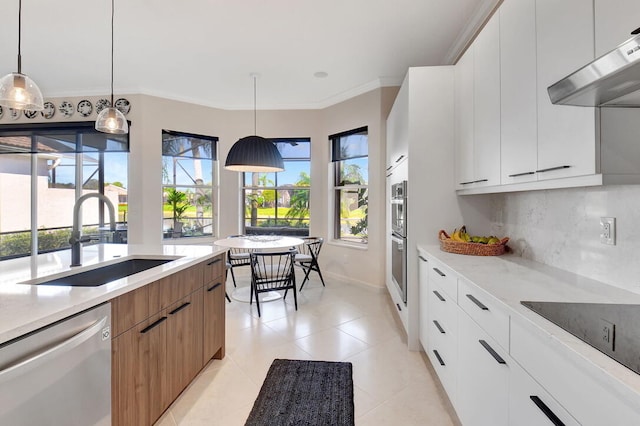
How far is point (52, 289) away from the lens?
123 cm

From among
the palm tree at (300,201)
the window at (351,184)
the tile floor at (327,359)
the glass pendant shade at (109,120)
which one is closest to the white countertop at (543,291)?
the tile floor at (327,359)

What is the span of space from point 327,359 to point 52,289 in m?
1.86

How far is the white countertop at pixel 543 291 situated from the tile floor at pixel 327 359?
2.92 ft

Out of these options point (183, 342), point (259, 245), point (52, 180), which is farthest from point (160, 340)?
point (52, 180)

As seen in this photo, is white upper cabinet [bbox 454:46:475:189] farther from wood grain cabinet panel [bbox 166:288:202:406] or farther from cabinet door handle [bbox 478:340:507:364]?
wood grain cabinet panel [bbox 166:288:202:406]

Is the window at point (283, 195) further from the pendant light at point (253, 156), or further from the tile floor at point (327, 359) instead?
the tile floor at point (327, 359)

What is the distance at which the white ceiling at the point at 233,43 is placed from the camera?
103 inches

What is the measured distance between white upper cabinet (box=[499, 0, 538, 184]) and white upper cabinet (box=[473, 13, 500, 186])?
6 centimetres

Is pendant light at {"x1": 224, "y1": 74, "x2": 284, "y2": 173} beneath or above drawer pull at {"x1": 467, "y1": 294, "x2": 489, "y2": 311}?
above

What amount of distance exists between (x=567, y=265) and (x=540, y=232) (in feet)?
0.96

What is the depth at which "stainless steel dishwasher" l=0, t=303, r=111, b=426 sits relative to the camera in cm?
89

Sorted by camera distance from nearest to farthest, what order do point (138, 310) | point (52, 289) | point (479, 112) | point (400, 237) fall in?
1. point (52, 289)
2. point (138, 310)
3. point (479, 112)
4. point (400, 237)

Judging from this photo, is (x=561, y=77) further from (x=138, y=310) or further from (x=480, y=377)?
(x=138, y=310)

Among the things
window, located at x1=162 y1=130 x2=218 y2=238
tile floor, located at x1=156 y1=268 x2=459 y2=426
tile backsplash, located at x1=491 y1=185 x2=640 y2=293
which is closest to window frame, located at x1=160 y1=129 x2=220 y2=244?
window, located at x1=162 y1=130 x2=218 y2=238
